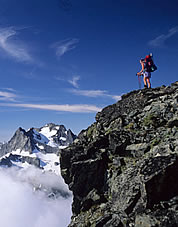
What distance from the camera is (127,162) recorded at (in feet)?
67.9

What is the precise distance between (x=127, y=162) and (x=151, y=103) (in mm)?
9797

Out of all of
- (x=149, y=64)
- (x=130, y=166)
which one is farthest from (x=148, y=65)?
(x=130, y=166)

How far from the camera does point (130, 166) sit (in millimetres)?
19391

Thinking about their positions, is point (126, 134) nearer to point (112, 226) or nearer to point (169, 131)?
point (169, 131)

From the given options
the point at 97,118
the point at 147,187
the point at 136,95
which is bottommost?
the point at 147,187

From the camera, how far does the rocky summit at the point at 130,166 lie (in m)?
14.7

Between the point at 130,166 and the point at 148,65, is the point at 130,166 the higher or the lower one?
the lower one

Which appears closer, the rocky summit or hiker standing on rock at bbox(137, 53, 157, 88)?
the rocky summit

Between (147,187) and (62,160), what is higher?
(62,160)

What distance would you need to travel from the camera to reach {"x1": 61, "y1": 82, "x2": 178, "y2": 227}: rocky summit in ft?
48.2

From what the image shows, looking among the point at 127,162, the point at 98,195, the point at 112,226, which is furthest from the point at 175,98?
the point at 112,226

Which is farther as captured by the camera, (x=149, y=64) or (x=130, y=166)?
(x=149, y=64)

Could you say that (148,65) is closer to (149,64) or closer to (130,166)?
(149,64)

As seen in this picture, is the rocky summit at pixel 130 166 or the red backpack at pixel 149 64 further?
the red backpack at pixel 149 64
